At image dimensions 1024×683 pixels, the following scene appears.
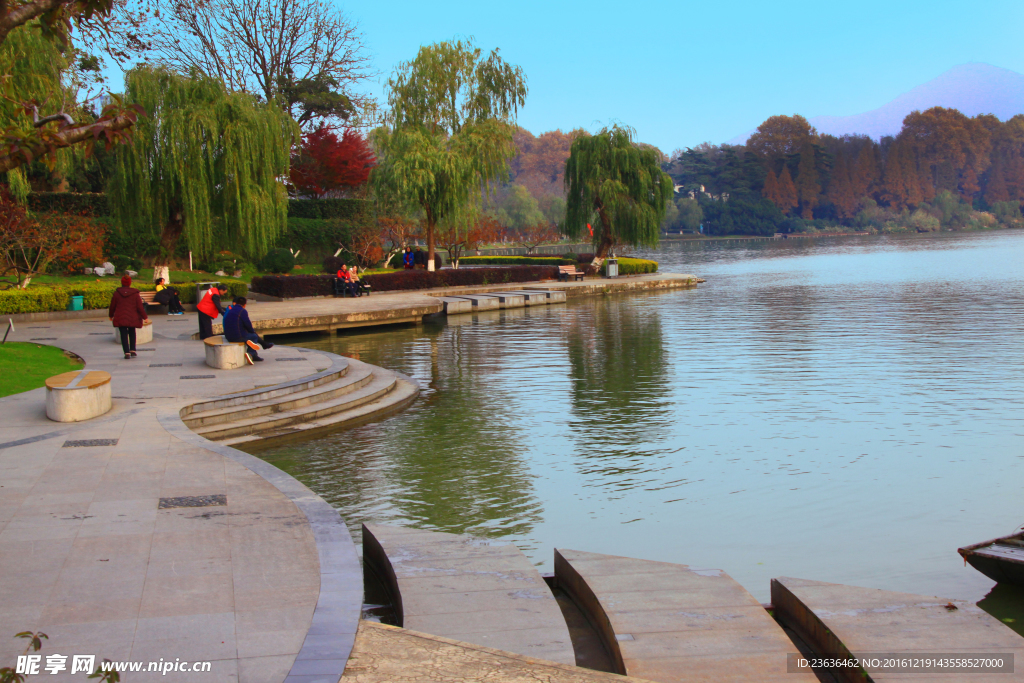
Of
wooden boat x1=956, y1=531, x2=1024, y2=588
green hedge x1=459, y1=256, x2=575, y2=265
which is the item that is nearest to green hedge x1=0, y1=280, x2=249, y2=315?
wooden boat x1=956, y1=531, x2=1024, y2=588

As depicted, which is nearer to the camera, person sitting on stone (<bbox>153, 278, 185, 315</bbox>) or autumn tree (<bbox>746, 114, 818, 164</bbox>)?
person sitting on stone (<bbox>153, 278, 185, 315</bbox>)

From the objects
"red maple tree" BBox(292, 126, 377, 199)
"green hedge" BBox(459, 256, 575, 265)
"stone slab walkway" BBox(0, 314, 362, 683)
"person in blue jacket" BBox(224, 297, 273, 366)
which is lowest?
"stone slab walkway" BBox(0, 314, 362, 683)

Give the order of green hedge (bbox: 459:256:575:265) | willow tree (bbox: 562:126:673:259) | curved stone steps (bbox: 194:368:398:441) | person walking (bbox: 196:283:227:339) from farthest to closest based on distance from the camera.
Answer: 1. green hedge (bbox: 459:256:575:265)
2. willow tree (bbox: 562:126:673:259)
3. person walking (bbox: 196:283:227:339)
4. curved stone steps (bbox: 194:368:398:441)

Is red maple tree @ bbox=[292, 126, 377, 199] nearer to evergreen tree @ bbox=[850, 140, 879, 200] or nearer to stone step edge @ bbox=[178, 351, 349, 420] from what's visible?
stone step edge @ bbox=[178, 351, 349, 420]

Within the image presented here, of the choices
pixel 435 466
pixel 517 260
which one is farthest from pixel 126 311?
pixel 517 260

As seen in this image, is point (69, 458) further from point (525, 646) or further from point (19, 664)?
point (525, 646)

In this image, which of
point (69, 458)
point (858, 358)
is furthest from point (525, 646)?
point (858, 358)

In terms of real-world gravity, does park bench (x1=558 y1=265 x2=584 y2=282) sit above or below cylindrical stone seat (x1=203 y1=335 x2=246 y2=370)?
above

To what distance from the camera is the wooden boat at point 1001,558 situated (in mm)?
5559

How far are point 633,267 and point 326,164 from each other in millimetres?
17438

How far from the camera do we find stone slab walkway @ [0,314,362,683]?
13.4 ft

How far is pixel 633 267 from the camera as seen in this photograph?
40.7 meters

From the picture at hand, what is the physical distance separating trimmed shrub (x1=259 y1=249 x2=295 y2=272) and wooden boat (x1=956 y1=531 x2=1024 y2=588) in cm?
3110

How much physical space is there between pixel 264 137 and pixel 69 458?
1950cm
